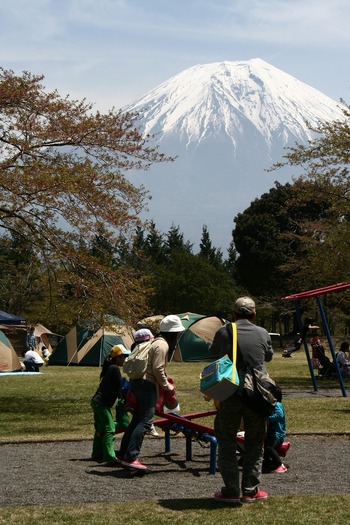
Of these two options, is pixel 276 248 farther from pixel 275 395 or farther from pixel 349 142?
pixel 275 395

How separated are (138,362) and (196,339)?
102 feet

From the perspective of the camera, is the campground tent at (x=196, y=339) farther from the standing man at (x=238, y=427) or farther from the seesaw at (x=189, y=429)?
the standing man at (x=238, y=427)

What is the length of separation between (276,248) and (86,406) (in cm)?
5083

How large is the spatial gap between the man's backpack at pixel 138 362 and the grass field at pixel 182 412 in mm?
1988

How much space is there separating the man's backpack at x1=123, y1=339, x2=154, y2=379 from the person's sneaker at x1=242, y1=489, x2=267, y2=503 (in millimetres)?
2156

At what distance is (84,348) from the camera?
1526 inches

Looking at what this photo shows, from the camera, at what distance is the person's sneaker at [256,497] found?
7.90 m

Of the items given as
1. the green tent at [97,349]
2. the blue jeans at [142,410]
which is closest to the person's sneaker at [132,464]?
the blue jeans at [142,410]

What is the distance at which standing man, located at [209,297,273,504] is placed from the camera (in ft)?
26.0

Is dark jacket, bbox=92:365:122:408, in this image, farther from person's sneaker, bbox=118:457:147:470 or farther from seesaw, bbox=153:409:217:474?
person's sneaker, bbox=118:457:147:470

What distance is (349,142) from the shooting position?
24953 mm

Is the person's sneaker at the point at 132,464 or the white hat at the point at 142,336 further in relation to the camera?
the white hat at the point at 142,336

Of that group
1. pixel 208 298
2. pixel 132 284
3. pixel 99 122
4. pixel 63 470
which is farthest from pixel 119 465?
pixel 208 298

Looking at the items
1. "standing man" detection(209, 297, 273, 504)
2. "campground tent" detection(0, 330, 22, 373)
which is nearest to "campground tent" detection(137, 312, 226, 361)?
"campground tent" detection(0, 330, 22, 373)
